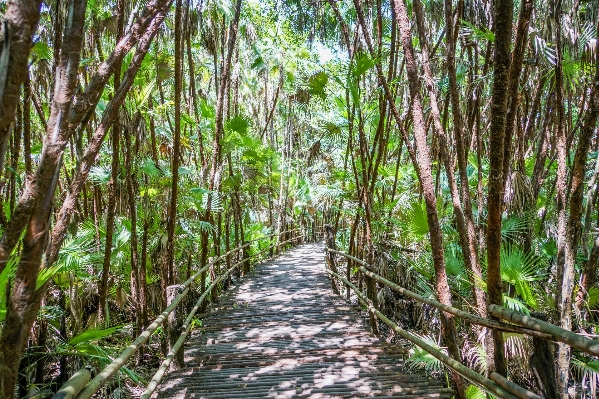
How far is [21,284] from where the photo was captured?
67.6 inches

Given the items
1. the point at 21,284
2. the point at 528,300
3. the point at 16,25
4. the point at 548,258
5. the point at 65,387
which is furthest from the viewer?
the point at 548,258

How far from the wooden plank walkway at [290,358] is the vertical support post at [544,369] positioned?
61.8 inches

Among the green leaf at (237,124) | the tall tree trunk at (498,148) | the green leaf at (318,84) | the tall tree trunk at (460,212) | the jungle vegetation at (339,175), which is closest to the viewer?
the jungle vegetation at (339,175)

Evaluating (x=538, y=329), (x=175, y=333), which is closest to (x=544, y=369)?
(x=538, y=329)

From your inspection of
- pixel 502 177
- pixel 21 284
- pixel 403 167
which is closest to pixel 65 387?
pixel 21 284

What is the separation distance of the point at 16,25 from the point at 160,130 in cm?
696

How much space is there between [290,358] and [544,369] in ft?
9.18

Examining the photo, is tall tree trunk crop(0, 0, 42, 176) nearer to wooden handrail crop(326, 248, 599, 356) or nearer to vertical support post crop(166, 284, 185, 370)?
wooden handrail crop(326, 248, 599, 356)

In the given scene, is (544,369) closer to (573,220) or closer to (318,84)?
(573,220)

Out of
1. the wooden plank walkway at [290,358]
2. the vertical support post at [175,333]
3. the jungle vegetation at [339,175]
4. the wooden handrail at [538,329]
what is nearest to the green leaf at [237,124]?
the jungle vegetation at [339,175]

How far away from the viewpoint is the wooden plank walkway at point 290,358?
3.41 meters

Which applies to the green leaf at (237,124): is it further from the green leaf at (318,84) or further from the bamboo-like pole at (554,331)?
the bamboo-like pole at (554,331)

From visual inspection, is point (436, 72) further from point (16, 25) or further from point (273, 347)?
point (16, 25)

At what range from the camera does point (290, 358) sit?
4191mm
